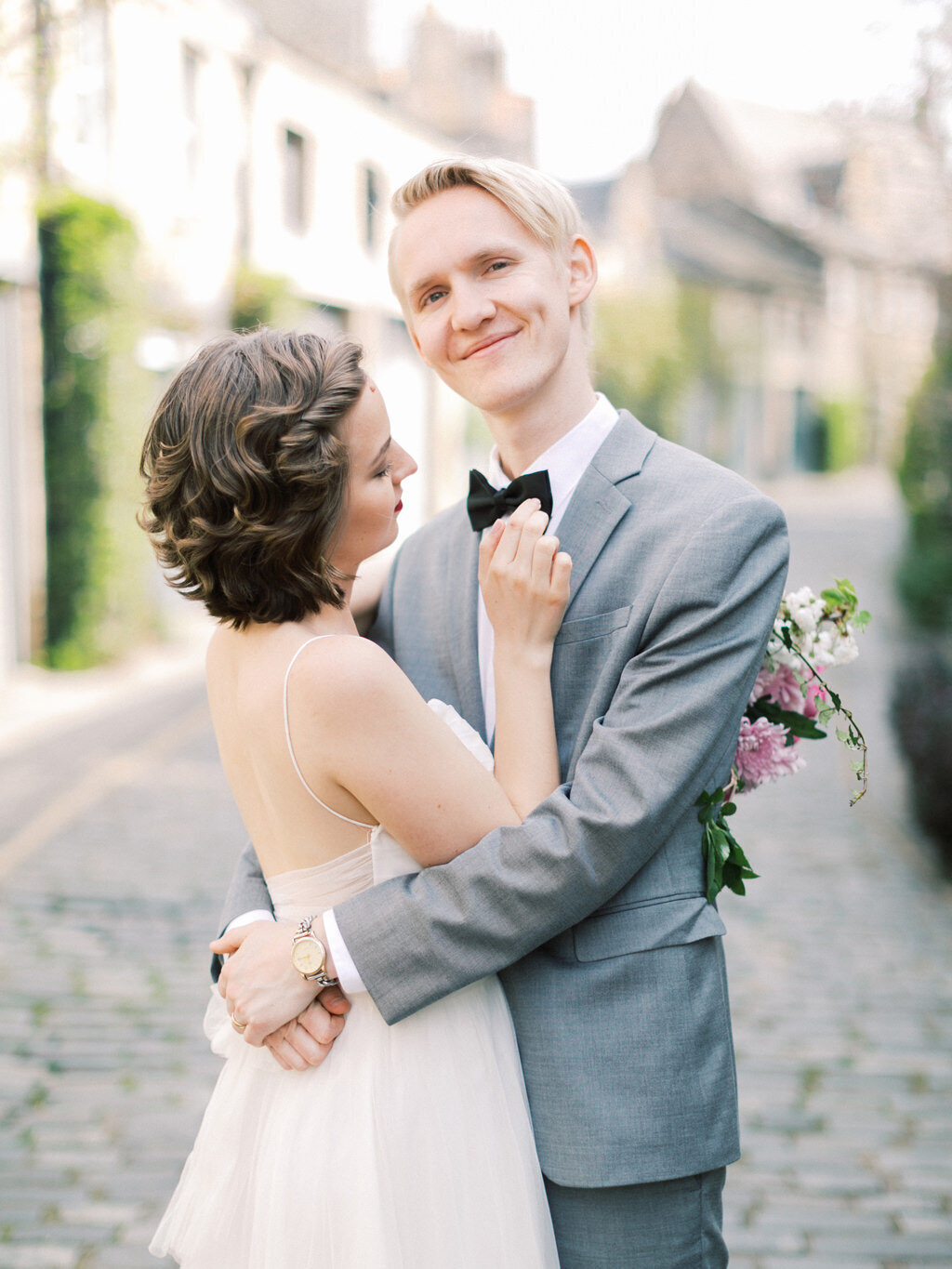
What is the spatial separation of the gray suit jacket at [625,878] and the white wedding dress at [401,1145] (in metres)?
0.07

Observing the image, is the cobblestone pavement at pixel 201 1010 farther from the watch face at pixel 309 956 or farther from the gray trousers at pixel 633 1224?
the watch face at pixel 309 956

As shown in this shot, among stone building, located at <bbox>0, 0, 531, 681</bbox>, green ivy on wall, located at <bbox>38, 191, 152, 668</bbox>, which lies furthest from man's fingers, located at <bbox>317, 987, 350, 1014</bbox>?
green ivy on wall, located at <bbox>38, 191, 152, 668</bbox>

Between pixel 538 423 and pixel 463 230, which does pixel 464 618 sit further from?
pixel 463 230

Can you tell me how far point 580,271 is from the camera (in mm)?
2268

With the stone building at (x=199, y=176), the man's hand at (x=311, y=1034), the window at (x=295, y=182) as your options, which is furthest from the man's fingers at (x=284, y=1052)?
the window at (x=295, y=182)

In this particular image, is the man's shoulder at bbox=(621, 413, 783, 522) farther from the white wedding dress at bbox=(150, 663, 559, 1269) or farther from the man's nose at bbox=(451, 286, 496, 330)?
the white wedding dress at bbox=(150, 663, 559, 1269)

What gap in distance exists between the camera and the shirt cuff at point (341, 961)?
1.86m

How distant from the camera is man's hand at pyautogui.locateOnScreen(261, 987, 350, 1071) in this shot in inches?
74.5

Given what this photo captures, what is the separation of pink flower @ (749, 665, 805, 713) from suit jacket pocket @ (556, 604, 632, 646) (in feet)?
1.48

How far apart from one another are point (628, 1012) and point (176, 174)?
47.0ft

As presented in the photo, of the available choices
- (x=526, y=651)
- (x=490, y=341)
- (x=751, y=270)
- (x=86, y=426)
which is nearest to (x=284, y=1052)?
(x=526, y=651)

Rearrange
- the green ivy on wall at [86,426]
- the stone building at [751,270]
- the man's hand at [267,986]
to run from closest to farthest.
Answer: the man's hand at [267,986]
the green ivy on wall at [86,426]
the stone building at [751,270]

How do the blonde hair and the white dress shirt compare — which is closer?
the blonde hair

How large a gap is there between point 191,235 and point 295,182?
4.69 metres
